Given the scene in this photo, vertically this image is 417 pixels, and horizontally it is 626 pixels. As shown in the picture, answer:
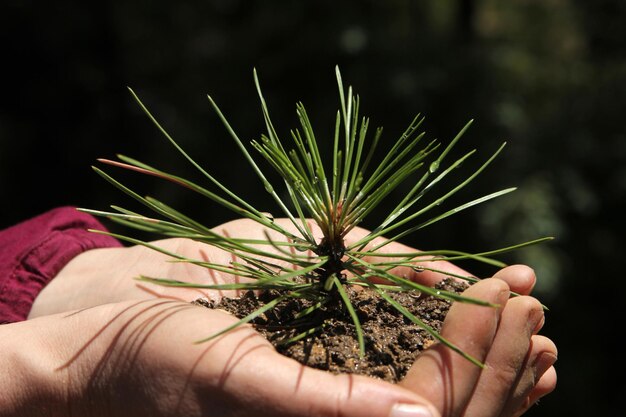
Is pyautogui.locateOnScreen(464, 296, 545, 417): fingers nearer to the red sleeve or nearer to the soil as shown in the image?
the soil

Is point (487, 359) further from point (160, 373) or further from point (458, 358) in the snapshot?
point (160, 373)

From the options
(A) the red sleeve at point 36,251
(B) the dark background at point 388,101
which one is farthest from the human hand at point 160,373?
(B) the dark background at point 388,101

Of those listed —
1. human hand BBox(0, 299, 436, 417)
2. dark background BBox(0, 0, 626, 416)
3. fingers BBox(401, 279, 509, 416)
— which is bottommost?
human hand BBox(0, 299, 436, 417)

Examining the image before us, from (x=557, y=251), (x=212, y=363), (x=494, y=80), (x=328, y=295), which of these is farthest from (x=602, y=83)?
(x=212, y=363)

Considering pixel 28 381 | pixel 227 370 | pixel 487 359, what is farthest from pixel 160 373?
pixel 487 359

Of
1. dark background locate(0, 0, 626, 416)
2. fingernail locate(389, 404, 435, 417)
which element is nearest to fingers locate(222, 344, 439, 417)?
fingernail locate(389, 404, 435, 417)

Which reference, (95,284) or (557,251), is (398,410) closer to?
(95,284)
